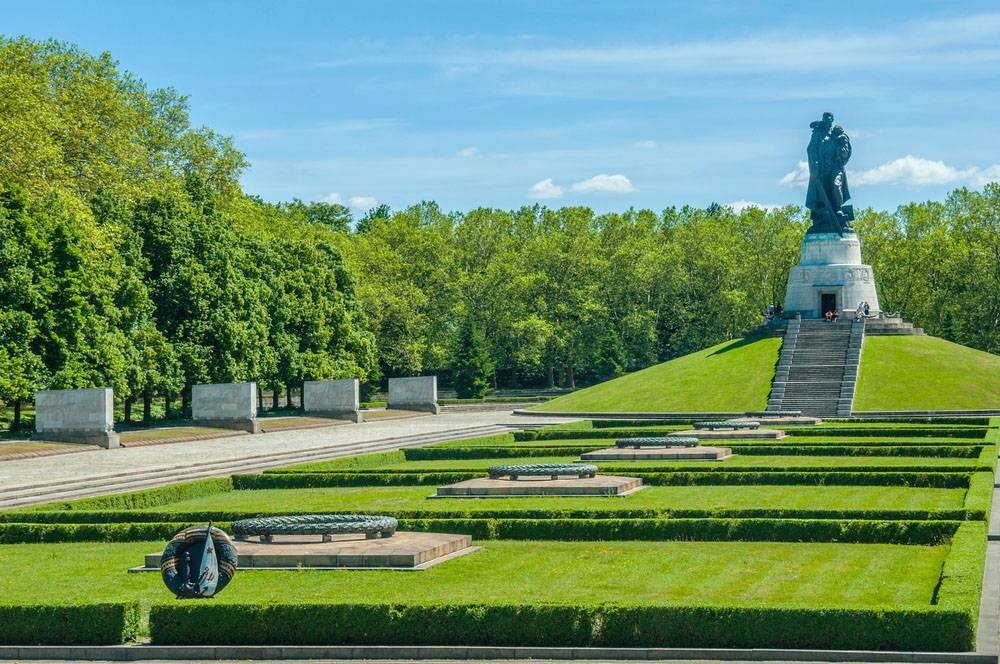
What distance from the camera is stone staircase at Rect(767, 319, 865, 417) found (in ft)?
230

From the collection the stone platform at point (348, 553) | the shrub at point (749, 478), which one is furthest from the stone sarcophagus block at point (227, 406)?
the stone platform at point (348, 553)

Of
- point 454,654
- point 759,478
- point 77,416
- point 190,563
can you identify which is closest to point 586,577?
point 454,654

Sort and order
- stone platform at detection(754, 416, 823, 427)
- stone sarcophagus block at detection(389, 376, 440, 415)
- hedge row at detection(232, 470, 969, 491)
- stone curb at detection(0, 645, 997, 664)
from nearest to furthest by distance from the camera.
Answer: stone curb at detection(0, 645, 997, 664)
hedge row at detection(232, 470, 969, 491)
stone platform at detection(754, 416, 823, 427)
stone sarcophagus block at detection(389, 376, 440, 415)

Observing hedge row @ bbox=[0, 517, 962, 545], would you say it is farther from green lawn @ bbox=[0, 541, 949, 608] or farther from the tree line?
the tree line

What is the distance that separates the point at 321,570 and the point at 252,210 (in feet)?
234

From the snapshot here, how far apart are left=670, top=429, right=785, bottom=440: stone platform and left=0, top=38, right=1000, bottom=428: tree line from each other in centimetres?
2465

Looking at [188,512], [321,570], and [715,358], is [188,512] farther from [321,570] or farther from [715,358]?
[715,358]

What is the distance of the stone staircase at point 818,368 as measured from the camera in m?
70.1

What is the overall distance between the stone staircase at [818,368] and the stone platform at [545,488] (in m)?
37.8

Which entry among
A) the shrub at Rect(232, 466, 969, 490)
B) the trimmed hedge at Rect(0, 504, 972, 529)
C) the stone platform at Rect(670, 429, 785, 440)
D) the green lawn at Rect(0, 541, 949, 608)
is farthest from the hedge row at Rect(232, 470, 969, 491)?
the stone platform at Rect(670, 429, 785, 440)

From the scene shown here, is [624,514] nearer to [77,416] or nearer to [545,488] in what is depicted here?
[545,488]

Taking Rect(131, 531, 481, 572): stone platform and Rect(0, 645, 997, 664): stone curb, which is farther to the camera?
Rect(131, 531, 481, 572): stone platform

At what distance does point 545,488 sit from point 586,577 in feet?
34.5

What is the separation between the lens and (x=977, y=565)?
19938 mm
